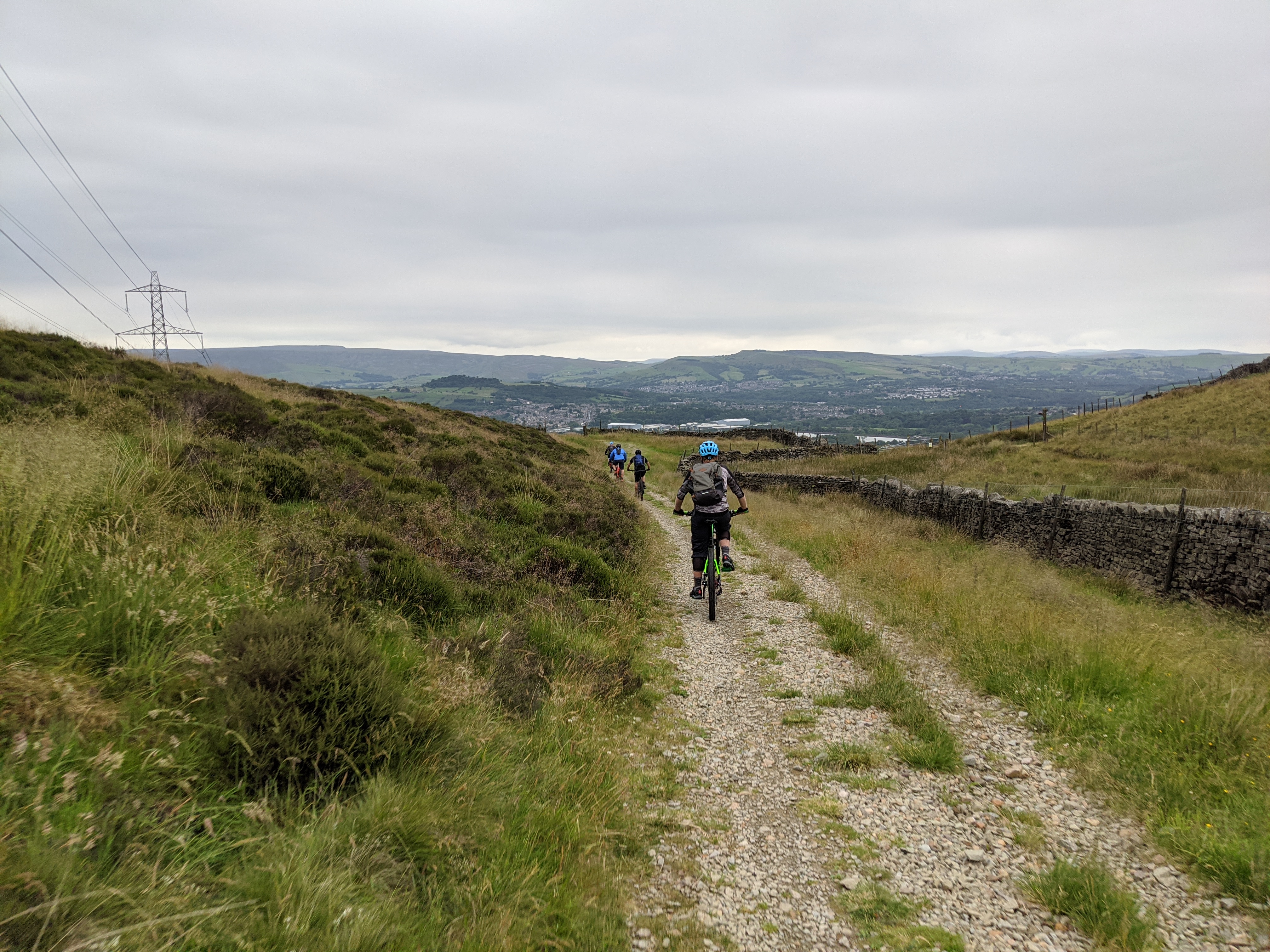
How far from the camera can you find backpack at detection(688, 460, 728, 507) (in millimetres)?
10031

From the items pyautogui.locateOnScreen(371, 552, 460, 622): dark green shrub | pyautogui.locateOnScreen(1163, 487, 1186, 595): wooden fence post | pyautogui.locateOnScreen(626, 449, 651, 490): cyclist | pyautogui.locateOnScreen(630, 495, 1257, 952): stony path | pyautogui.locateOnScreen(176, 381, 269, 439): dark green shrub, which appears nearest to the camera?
pyautogui.locateOnScreen(630, 495, 1257, 952): stony path

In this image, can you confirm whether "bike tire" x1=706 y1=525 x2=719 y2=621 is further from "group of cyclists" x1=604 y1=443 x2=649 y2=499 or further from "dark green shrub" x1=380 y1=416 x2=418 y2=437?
"group of cyclists" x1=604 y1=443 x2=649 y2=499

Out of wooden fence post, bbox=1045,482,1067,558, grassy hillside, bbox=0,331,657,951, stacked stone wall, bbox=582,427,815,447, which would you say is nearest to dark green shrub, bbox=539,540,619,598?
grassy hillside, bbox=0,331,657,951

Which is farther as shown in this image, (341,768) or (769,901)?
(769,901)

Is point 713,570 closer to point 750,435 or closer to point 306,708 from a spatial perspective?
point 306,708

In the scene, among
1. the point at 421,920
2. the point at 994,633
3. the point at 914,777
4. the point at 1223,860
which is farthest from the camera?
the point at 994,633

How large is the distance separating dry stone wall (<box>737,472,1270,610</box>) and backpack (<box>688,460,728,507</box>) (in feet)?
28.7

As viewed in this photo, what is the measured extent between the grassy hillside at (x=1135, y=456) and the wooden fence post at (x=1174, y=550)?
752 cm

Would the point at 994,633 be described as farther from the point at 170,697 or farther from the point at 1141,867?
the point at 170,697

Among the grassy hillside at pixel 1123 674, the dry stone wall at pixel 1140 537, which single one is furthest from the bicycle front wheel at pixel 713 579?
the dry stone wall at pixel 1140 537

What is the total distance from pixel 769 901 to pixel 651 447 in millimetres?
60448

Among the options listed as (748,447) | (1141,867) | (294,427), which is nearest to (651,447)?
(748,447)

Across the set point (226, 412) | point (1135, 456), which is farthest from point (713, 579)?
point (1135, 456)

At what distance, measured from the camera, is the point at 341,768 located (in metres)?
3.22
